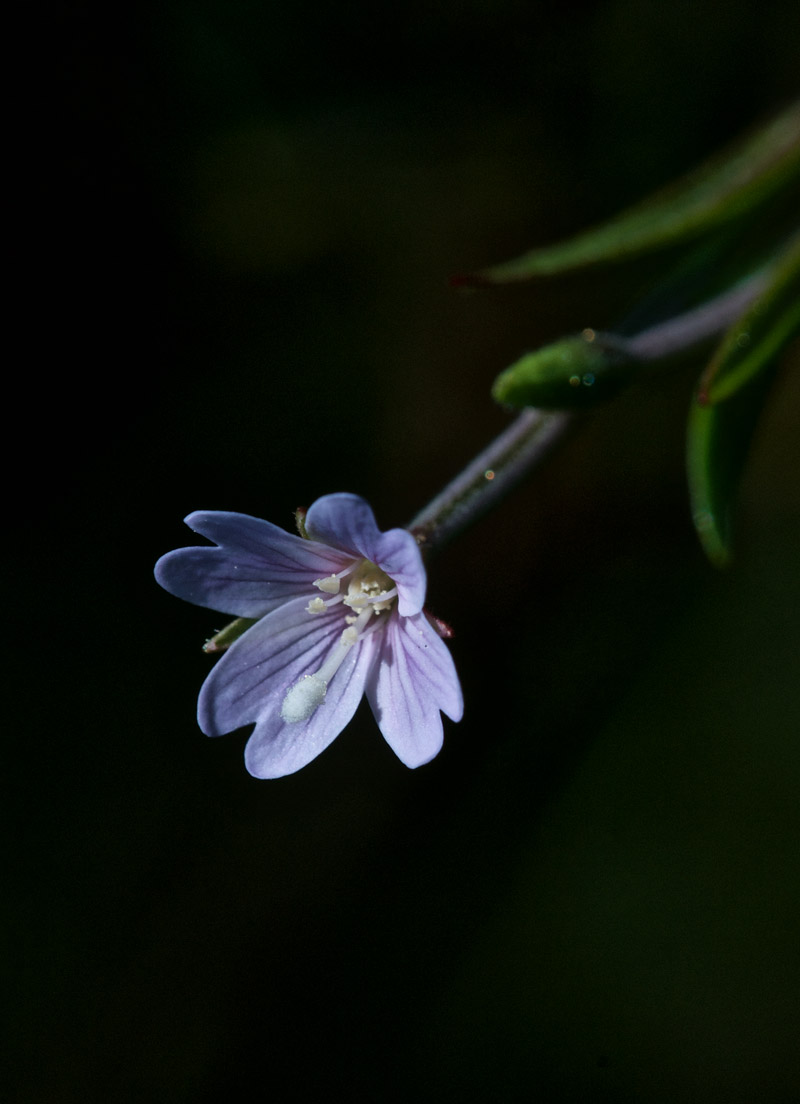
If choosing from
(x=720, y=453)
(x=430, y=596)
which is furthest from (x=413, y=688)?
(x=430, y=596)

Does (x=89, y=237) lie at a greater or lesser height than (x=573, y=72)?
greater

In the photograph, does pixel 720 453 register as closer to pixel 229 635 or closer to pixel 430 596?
pixel 229 635

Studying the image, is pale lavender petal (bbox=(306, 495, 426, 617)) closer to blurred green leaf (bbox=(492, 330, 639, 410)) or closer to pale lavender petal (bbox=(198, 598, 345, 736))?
pale lavender petal (bbox=(198, 598, 345, 736))

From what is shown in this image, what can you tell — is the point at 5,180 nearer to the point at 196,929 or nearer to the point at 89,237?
the point at 89,237

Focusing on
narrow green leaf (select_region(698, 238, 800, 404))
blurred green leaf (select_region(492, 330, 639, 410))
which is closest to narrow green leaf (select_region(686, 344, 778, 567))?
narrow green leaf (select_region(698, 238, 800, 404))

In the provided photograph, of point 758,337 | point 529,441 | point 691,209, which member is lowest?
point 758,337

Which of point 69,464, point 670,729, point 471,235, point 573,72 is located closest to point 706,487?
point 670,729
